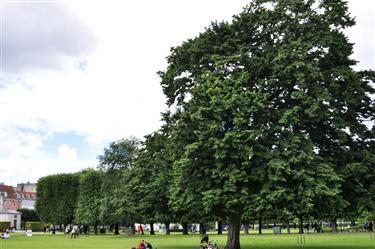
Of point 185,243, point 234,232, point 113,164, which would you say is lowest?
point 185,243

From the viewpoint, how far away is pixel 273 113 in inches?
1232

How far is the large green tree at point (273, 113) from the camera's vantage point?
2909cm

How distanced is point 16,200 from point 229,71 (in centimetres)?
15227

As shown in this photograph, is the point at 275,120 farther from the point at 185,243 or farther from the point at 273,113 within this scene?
the point at 185,243

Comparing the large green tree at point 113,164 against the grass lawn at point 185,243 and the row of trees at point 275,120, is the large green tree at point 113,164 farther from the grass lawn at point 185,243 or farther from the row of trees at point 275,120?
the row of trees at point 275,120

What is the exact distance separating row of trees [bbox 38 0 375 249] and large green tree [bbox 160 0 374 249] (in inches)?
2.9

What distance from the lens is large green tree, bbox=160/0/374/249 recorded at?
A: 95.5ft

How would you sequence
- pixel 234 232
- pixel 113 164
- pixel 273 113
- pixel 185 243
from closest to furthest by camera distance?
pixel 273 113
pixel 234 232
pixel 185 243
pixel 113 164

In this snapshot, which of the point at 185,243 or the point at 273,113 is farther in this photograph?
the point at 185,243

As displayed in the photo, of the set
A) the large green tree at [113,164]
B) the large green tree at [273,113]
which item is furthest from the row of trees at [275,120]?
the large green tree at [113,164]

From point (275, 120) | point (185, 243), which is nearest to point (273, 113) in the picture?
→ point (275, 120)

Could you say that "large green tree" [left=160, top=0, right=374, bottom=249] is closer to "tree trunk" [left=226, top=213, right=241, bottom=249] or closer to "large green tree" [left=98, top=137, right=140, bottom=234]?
"tree trunk" [left=226, top=213, right=241, bottom=249]

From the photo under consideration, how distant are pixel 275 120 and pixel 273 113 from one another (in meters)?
0.47

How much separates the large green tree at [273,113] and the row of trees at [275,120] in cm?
7
